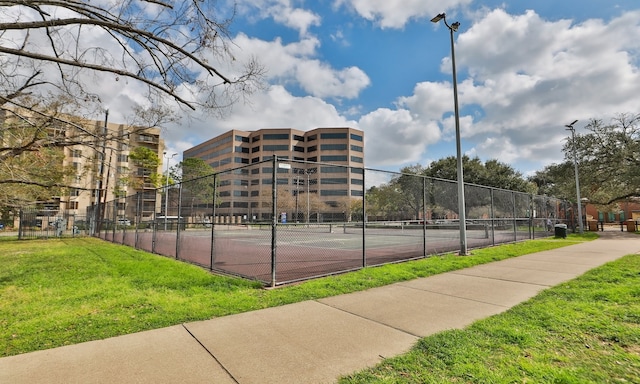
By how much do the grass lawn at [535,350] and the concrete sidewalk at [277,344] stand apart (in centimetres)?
29

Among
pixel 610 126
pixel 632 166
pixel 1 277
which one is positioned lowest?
pixel 1 277

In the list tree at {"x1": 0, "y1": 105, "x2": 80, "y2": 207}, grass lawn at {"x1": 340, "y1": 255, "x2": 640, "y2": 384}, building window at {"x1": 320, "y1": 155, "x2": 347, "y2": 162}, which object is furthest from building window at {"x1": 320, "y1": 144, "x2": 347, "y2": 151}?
grass lawn at {"x1": 340, "y1": 255, "x2": 640, "y2": 384}

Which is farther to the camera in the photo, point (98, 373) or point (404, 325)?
point (404, 325)

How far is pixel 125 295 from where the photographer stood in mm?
6012

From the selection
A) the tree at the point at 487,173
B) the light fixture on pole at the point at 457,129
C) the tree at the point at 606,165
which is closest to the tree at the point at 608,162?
the tree at the point at 606,165

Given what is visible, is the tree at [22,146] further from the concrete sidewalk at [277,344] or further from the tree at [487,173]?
the tree at [487,173]

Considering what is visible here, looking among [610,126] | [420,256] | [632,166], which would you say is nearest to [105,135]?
[420,256]

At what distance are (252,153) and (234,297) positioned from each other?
87.8 metres

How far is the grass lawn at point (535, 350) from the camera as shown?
9.79ft

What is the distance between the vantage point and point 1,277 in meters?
8.20

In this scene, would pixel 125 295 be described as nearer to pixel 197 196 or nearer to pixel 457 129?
pixel 197 196

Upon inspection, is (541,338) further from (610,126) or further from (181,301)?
(610,126)

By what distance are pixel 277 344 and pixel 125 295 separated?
3.76 metres

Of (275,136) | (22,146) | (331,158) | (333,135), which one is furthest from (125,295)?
(275,136)
